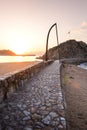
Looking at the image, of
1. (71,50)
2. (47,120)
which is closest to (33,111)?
(47,120)

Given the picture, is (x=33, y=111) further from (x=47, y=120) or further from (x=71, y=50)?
(x=71, y=50)

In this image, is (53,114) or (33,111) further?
(33,111)

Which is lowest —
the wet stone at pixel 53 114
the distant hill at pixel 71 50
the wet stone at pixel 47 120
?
the wet stone at pixel 47 120

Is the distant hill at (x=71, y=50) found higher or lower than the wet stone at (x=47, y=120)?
higher

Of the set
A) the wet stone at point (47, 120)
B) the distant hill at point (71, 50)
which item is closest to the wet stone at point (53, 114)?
the wet stone at point (47, 120)

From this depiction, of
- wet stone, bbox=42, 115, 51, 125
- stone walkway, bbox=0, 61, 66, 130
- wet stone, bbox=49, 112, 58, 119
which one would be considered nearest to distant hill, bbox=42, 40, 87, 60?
stone walkway, bbox=0, 61, 66, 130

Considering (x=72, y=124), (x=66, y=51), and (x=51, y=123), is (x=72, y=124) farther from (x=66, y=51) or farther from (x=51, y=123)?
(x=66, y=51)

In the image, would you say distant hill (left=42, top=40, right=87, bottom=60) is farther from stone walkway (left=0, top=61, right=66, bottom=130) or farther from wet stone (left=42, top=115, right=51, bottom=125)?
wet stone (left=42, top=115, right=51, bottom=125)

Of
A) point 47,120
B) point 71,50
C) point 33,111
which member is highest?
point 71,50

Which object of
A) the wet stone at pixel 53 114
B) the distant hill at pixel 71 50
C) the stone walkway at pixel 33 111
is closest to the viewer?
the stone walkway at pixel 33 111

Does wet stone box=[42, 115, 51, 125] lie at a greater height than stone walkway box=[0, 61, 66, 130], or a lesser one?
lesser

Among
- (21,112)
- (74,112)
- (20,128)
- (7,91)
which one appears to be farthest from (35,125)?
(74,112)

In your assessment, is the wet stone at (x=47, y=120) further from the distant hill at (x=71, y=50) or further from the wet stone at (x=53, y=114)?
the distant hill at (x=71, y=50)

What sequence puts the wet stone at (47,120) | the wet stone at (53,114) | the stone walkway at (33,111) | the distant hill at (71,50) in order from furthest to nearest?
the distant hill at (71,50) → the wet stone at (53,114) → the wet stone at (47,120) → the stone walkway at (33,111)
